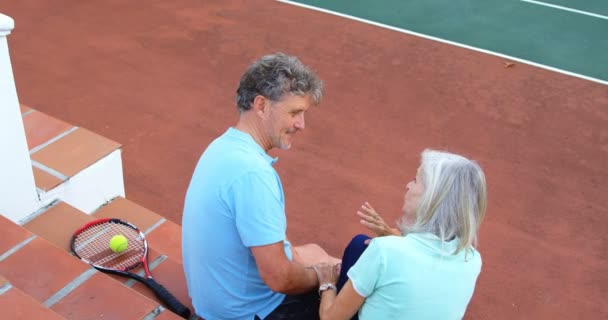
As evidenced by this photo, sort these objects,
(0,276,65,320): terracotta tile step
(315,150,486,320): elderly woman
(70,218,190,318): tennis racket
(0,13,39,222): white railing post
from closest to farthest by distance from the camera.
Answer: (0,276,65,320): terracotta tile step, (315,150,486,320): elderly woman, (0,13,39,222): white railing post, (70,218,190,318): tennis racket

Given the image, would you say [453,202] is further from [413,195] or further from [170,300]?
[170,300]

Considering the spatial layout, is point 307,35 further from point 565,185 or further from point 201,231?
point 201,231

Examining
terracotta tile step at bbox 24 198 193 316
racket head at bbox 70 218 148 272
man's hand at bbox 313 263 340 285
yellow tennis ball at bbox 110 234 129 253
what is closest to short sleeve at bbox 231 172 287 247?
man's hand at bbox 313 263 340 285

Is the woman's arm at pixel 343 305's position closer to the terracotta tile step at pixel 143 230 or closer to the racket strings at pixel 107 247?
the terracotta tile step at pixel 143 230

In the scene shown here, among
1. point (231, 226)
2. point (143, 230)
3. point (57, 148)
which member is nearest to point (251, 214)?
point (231, 226)

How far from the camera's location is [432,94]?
6.41 meters

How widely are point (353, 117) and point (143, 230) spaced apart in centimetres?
304

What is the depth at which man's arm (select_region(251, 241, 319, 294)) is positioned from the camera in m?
2.28

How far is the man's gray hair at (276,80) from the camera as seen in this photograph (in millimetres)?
2400

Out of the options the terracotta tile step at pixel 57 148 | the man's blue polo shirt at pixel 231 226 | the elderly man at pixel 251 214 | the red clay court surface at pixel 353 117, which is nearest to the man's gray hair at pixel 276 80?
the elderly man at pixel 251 214

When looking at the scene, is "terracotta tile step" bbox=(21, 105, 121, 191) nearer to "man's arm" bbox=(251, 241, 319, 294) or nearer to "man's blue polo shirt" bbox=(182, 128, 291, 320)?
"man's blue polo shirt" bbox=(182, 128, 291, 320)

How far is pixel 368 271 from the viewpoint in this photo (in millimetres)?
2113

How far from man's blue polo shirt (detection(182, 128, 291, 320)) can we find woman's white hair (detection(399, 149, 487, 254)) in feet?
1.77

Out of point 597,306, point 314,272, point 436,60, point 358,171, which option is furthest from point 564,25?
point 314,272
